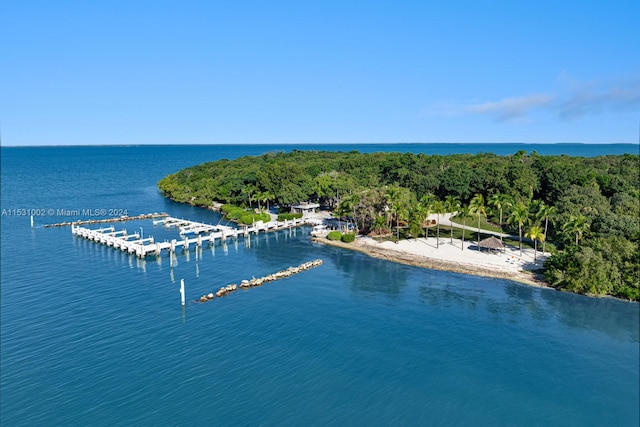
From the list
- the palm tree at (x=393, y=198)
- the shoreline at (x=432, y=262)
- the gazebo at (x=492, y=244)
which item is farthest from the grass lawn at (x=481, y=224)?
the shoreline at (x=432, y=262)

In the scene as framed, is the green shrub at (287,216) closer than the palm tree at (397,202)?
No

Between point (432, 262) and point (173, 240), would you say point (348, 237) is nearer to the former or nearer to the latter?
point (432, 262)

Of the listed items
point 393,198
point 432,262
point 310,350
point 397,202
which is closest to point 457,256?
point 432,262

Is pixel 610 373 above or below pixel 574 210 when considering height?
below

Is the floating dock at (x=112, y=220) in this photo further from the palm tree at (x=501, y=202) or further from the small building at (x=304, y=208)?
the palm tree at (x=501, y=202)

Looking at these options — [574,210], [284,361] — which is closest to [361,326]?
[284,361]

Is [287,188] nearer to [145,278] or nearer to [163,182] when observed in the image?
[145,278]
